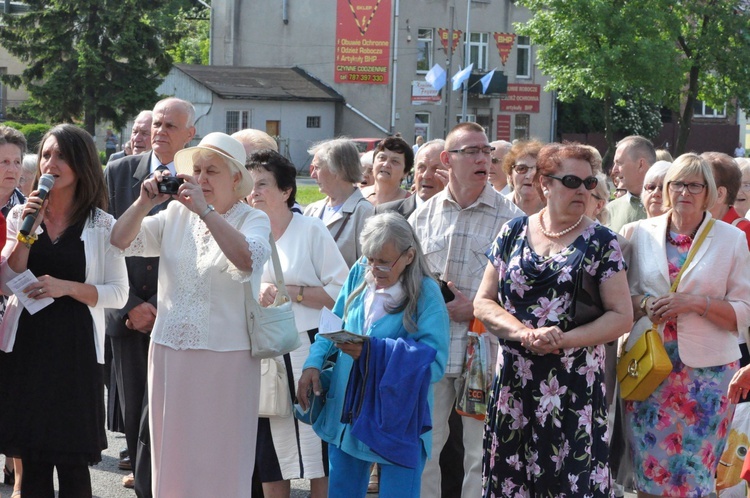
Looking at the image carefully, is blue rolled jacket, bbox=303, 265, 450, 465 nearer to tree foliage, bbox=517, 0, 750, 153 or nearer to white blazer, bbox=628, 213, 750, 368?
white blazer, bbox=628, 213, 750, 368

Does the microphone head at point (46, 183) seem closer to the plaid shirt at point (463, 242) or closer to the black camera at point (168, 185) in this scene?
the black camera at point (168, 185)

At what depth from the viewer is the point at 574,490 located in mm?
4785

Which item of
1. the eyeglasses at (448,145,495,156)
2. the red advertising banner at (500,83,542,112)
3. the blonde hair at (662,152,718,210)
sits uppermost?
the red advertising banner at (500,83,542,112)

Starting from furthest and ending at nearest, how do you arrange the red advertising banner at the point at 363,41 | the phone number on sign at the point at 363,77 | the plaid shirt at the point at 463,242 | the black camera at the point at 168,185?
the phone number on sign at the point at 363,77
the red advertising banner at the point at 363,41
the plaid shirt at the point at 463,242
the black camera at the point at 168,185

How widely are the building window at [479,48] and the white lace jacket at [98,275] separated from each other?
47.1 m

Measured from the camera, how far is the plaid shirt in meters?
5.84

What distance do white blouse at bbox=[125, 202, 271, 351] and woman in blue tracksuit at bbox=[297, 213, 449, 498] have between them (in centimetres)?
50

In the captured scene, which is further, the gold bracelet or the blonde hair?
the blonde hair

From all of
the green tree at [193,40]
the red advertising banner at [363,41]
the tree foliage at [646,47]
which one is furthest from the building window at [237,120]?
the green tree at [193,40]

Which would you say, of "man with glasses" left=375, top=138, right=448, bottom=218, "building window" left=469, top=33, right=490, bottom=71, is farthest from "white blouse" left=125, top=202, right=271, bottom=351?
"building window" left=469, top=33, right=490, bottom=71

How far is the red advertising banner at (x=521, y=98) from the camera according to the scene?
2047 inches

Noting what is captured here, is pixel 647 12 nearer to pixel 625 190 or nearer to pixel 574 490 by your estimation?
pixel 625 190

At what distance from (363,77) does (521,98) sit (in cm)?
841

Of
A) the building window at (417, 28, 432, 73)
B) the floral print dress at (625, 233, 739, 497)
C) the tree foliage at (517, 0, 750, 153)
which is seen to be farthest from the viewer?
the building window at (417, 28, 432, 73)
